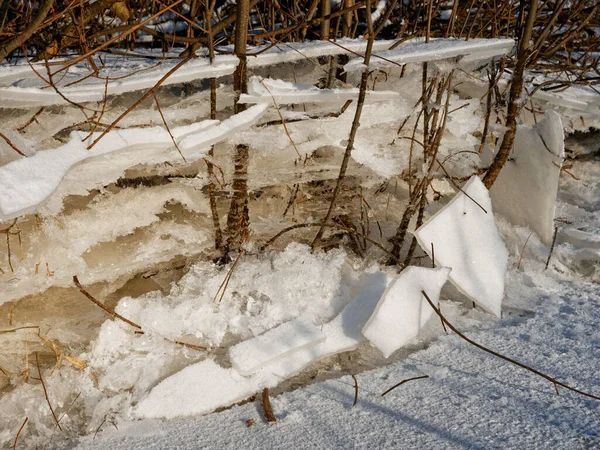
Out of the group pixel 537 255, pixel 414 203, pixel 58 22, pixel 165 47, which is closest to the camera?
pixel 414 203

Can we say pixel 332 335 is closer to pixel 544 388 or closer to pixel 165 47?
pixel 544 388

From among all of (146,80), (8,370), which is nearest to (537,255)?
(146,80)

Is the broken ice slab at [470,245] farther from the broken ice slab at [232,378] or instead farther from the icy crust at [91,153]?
the icy crust at [91,153]

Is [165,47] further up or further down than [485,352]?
further up

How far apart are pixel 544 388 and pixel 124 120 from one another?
55.8 inches

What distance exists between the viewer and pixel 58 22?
7.97 ft

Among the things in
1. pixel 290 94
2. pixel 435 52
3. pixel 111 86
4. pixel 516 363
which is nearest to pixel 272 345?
pixel 516 363

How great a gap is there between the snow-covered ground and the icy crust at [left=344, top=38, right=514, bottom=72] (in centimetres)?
3

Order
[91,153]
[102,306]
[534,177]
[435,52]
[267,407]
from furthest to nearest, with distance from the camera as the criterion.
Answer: [534,177], [435,52], [102,306], [91,153], [267,407]

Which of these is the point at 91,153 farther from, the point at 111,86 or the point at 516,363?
the point at 516,363

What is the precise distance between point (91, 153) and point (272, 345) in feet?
2.43

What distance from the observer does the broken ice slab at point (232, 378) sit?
1.47 m

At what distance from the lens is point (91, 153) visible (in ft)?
5.07

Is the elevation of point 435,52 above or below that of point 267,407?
above
